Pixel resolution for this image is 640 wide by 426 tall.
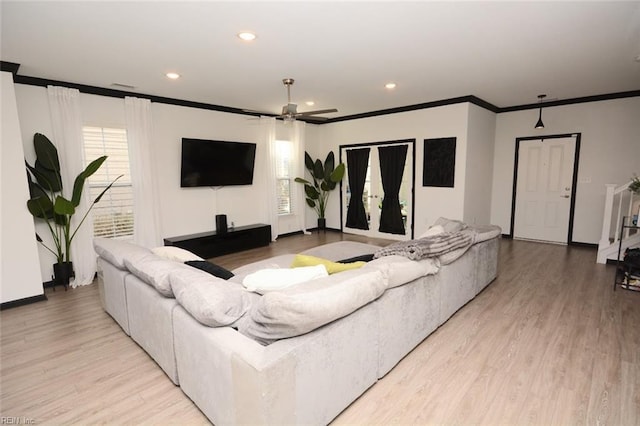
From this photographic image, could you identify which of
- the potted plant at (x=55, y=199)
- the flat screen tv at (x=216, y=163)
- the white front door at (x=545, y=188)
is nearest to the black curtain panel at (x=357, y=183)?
the flat screen tv at (x=216, y=163)

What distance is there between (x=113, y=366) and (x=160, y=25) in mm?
2717

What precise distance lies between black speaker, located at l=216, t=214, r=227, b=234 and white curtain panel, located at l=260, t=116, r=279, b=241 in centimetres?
106

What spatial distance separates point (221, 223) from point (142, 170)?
1.54 m

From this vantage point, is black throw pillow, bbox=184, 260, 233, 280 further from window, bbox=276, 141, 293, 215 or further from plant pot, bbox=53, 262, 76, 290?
window, bbox=276, 141, 293, 215

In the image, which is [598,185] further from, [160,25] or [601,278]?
[160,25]

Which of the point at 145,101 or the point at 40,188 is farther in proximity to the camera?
the point at 145,101

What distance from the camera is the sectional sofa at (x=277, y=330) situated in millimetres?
1525

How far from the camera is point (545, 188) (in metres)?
6.06

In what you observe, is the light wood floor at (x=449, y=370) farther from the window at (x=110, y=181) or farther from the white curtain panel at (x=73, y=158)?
the window at (x=110, y=181)

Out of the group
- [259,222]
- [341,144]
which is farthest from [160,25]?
[341,144]

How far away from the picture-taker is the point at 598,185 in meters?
5.55

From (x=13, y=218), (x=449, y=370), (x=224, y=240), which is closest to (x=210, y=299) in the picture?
(x=449, y=370)

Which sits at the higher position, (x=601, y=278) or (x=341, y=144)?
(x=341, y=144)

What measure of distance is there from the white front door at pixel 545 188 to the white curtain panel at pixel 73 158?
733 cm
